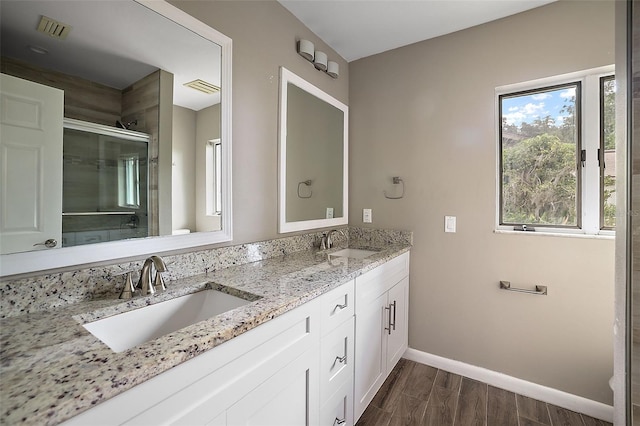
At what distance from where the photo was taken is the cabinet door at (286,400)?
853 millimetres

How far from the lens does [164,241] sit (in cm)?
122

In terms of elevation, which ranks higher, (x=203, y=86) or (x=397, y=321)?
(x=203, y=86)

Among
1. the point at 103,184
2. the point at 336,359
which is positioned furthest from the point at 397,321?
the point at 103,184

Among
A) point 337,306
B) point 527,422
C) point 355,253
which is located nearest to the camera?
point 337,306

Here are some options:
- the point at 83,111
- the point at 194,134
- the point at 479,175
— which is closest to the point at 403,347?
the point at 479,175

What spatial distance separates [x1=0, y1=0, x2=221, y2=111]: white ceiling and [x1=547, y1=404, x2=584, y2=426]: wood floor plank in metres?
2.68

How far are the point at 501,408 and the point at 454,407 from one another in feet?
0.97

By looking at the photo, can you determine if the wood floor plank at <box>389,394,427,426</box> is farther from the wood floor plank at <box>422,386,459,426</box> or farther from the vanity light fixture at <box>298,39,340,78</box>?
the vanity light fixture at <box>298,39,340,78</box>

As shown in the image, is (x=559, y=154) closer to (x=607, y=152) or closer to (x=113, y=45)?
(x=607, y=152)

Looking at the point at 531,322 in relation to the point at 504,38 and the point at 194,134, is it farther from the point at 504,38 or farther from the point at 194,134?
the point at 194,134

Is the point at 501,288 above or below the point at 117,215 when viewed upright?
below

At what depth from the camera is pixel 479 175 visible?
78.7 inches

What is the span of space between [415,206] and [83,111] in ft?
6.83

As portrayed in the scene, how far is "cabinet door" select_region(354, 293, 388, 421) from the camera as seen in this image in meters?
1.53
